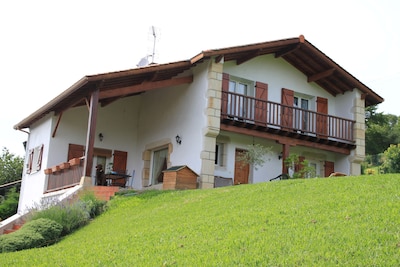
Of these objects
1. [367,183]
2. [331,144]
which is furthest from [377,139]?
[367,183]

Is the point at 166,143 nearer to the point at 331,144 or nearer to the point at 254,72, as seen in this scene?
the point at 254,72

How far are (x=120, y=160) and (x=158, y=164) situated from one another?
65.7 inches

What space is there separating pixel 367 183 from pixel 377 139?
30493 mm

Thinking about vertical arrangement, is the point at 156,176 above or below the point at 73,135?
below

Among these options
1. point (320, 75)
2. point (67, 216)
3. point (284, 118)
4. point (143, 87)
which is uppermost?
point (320, 75)

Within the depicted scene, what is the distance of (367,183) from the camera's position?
11211 millimetres

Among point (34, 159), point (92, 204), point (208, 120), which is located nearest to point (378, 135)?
point (208, 120)

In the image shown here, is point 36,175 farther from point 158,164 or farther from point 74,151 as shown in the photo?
point 158,164

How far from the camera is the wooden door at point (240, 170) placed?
63.0 feet

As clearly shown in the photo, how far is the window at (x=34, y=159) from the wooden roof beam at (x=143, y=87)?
5.14 meters

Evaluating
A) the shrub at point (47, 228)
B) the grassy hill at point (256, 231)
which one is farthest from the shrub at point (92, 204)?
the shrub at point (47, 228)

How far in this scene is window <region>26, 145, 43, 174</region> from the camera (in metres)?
20.6

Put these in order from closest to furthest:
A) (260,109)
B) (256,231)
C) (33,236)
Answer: (256,231) → (33,236) → (260,109)

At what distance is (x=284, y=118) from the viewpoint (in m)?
19.8
